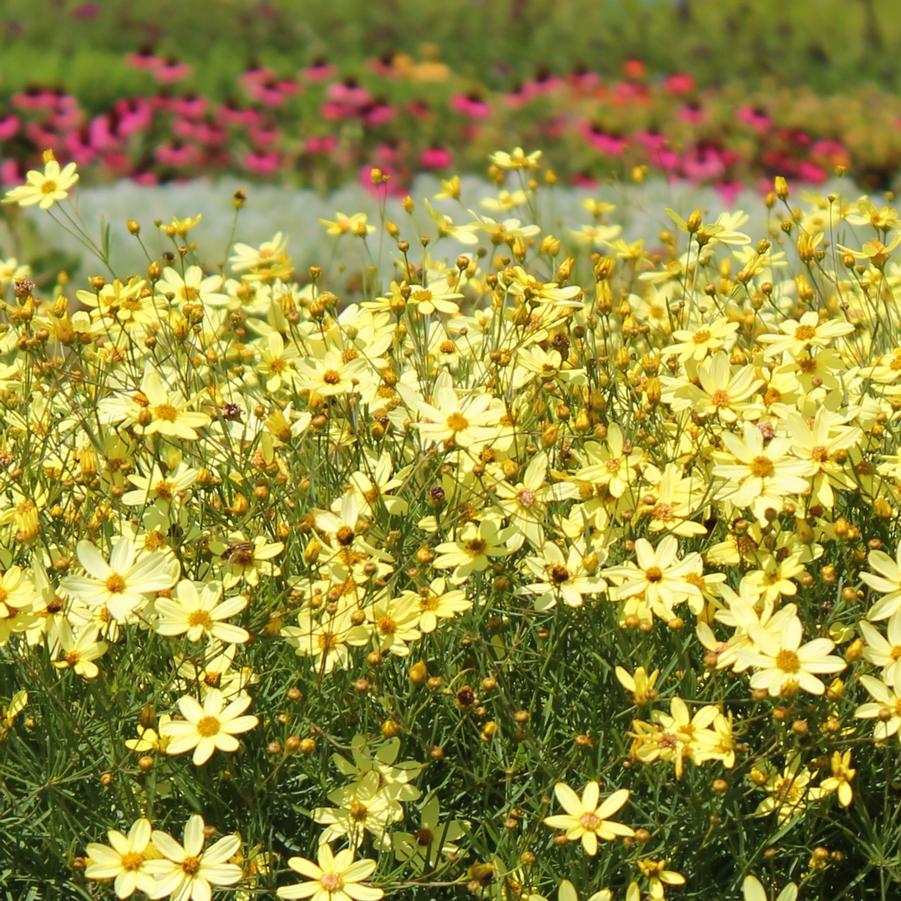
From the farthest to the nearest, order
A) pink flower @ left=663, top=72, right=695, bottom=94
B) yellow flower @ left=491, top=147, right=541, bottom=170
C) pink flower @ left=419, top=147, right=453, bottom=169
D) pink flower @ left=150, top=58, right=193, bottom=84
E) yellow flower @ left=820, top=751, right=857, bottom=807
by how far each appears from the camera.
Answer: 1. pink flower @ left=663, top=72, right=695, bottom=94
2. pink flower @ left=150, top=58, right=193, bottom=84
3. pink flower @ left=419, top=147, right=453, bottom=169
4. yellow flower @ left=491, top=147, right=541, bottom=170
5. yellow flower @ left=820, top=751, right=857, bottom=807

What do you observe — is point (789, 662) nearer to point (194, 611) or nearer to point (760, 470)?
point (760, 470)

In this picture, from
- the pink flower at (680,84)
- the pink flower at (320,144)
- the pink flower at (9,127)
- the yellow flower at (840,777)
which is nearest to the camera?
the yellow flower at (840,777)

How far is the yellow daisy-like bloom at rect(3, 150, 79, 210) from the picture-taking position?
126 inches

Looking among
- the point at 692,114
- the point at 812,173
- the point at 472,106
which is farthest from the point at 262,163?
the point at 812,173

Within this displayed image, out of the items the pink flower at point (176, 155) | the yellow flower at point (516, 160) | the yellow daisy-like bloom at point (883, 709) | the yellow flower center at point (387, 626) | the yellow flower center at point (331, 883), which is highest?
the yellow flower at point (516, 160)

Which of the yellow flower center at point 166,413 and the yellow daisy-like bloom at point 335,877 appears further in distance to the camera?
the yellow flower center at point 166,413

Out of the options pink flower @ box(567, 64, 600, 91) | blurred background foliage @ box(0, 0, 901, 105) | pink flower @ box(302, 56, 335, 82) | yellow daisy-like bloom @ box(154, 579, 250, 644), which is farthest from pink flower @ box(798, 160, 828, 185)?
yellow daisy-like bloom @ box(154, 579, 250, 644)

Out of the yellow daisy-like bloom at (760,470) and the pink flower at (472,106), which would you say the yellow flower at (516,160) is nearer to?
the yellow daisy-like bloom at (760,470)

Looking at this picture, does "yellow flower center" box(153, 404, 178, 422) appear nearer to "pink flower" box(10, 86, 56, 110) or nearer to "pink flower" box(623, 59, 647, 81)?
"pink flower" box(10, 86, 56, 110)

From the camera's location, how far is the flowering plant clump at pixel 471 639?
2199 mm

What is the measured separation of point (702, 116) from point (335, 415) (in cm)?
779

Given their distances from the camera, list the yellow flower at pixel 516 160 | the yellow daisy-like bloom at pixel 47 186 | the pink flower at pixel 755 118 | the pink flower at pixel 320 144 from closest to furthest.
A: the yellow daisy-like bloom at pixel 47 186 → the yellow flower at pixel 516 160 → the pink flower at pixel 320 144 → the pink flower at pixel 755 118

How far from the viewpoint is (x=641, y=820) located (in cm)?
236

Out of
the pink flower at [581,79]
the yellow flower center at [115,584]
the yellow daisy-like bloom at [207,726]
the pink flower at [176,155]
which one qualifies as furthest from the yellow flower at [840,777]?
the pink flower at [581,79]
